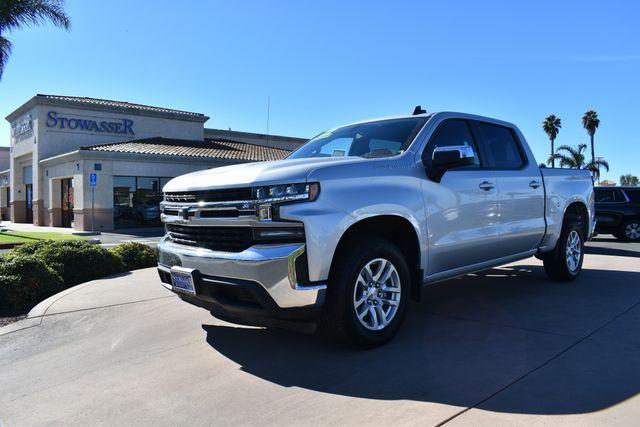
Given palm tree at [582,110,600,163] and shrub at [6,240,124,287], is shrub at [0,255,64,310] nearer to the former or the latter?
shrub at [6,240,124,287]

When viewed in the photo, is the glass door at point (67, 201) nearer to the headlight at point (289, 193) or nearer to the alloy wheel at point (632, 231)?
the alloy wheel at point (632, 231)

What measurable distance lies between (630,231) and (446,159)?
13194 millimetres

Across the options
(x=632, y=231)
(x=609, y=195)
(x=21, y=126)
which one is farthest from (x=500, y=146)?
(x=21, y=126)

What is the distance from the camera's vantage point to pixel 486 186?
16.2ft

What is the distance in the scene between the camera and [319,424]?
2805 millimetres

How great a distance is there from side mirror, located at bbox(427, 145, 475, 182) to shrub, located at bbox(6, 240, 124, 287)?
550 centimetres

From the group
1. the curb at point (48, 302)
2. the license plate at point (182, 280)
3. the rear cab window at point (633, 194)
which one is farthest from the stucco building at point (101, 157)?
the license plate at point (182, 280)

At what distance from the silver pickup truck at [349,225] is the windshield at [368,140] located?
0.05 feet

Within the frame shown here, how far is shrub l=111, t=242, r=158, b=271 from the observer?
873 centimetres

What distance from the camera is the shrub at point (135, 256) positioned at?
873cm

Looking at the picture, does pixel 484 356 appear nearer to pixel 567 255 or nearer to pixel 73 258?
pixel 567 255

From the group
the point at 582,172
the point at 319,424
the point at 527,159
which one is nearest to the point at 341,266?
the point at 319,424

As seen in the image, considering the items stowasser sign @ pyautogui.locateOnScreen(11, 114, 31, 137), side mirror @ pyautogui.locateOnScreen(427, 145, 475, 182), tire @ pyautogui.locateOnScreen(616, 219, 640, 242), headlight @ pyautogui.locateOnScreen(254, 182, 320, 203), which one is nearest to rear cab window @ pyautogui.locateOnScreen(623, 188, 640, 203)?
tire @ pyautogui.locateOnScreen(616, 219, 640, 242)

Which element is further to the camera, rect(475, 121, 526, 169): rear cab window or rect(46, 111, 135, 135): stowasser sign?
rect(46, 111, 135, 135): stowasser sign
